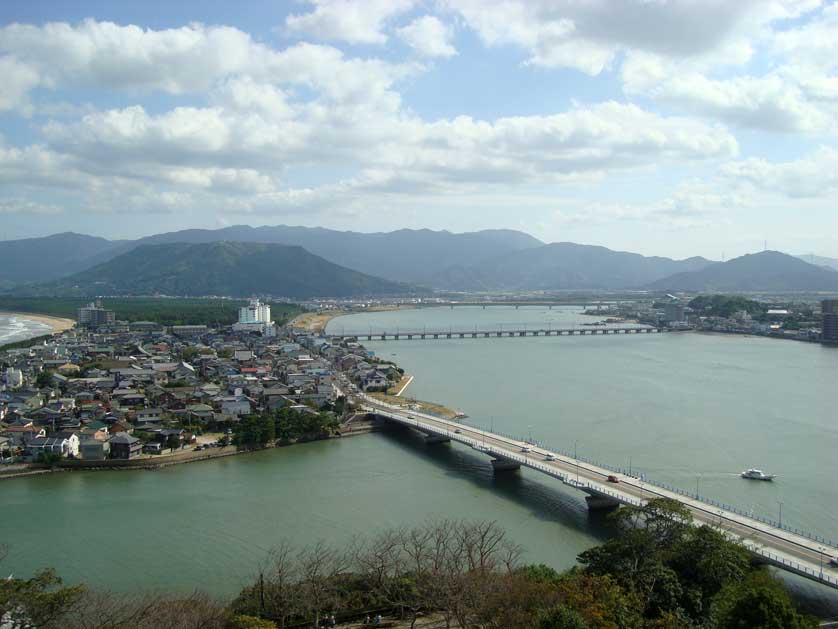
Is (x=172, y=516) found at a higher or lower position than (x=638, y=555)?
lower

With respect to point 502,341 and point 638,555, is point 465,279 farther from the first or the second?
point 638,555

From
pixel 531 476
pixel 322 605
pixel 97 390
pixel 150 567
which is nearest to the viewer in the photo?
pixel 322 605

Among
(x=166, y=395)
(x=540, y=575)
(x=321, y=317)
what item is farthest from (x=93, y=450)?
(x=321, y=317)

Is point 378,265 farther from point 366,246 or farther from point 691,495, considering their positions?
point 691,495

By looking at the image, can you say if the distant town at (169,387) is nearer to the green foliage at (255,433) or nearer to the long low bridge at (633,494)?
the green foliage at (255,433)

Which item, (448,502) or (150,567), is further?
(448,502)

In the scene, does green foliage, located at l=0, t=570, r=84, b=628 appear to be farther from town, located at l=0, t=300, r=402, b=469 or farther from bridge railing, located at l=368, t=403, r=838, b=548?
bridge railing, located at l=368, t=403, r=838, b=548

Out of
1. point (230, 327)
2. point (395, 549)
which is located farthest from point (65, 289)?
point (395, 549)

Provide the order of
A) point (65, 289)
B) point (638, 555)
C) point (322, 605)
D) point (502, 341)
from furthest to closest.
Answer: point (65, 289)
point (502, 341)
point (638, 555)
point (322, 605)
